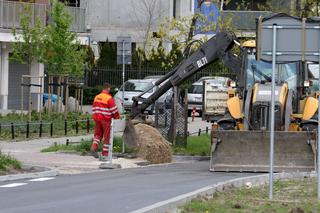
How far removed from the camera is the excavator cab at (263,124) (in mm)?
19766

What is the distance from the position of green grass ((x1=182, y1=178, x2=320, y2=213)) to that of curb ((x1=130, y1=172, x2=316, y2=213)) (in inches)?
4.8

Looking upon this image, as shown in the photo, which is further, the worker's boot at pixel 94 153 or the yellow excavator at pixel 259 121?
the worker's boot at pixel 94 153

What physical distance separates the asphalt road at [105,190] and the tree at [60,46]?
Result: 46.5ft

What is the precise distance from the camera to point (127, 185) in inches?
664

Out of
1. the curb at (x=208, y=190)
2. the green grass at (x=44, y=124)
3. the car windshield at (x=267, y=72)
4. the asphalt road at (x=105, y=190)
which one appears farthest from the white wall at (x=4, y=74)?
the curb at (x=208, y=190)

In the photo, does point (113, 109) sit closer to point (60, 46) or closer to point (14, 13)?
point (60, 46)

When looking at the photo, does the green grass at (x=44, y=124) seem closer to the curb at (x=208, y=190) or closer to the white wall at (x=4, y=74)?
the white wall at (x=4, y=74)

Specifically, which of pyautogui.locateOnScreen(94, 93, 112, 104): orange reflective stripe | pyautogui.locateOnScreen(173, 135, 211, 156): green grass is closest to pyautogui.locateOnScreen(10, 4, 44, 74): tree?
pyautogui.locateOnScreen(173, 135, 211, 156): green grass

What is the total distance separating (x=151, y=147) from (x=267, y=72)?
11.6 ft

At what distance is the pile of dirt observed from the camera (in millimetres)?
22938

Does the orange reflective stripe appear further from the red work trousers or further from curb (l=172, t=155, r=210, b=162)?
curb (l=172, t=155, r=210, b=162)

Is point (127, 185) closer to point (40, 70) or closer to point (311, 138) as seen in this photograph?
point (311, 138)

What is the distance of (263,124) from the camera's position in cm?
2075

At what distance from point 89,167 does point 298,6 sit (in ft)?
61.1
